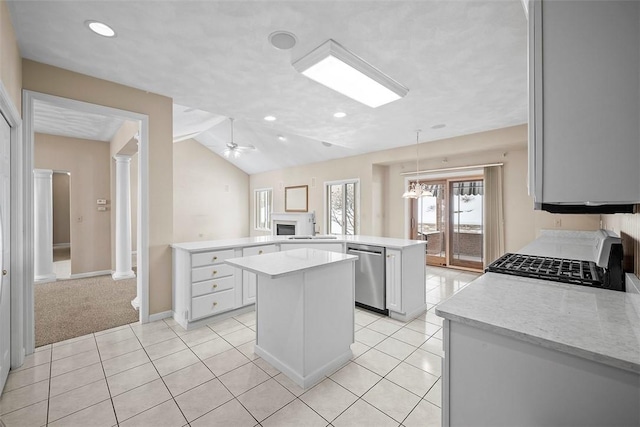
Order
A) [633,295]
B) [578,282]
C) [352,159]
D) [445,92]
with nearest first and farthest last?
[633,295] → [578,282] → [445,92] → [352,159]

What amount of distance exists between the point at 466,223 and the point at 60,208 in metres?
12.6

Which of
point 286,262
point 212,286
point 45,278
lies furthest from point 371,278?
point 45,278

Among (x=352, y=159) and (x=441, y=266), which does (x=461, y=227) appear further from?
(x=352, y=159)

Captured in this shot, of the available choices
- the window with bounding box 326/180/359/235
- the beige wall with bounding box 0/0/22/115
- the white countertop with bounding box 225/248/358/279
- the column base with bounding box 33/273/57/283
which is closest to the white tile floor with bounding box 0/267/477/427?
the white countertop with bounding box 225/248/358/279

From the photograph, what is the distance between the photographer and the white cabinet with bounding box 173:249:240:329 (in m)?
3.03

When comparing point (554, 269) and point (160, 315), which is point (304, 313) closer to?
point (554, 269)

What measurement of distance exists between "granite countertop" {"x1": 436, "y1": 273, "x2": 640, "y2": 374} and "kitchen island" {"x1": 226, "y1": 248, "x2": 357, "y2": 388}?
3.44 feet

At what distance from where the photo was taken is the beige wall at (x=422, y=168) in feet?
15.0

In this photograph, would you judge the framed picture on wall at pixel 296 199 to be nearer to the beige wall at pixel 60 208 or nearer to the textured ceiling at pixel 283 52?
the textured ceiling at pixel 283 52

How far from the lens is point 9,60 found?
6.47ft

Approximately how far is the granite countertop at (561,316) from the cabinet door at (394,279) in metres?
1.67

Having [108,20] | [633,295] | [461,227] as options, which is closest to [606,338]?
[633,295]

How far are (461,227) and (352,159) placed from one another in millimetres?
2864

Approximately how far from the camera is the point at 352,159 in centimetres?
669
